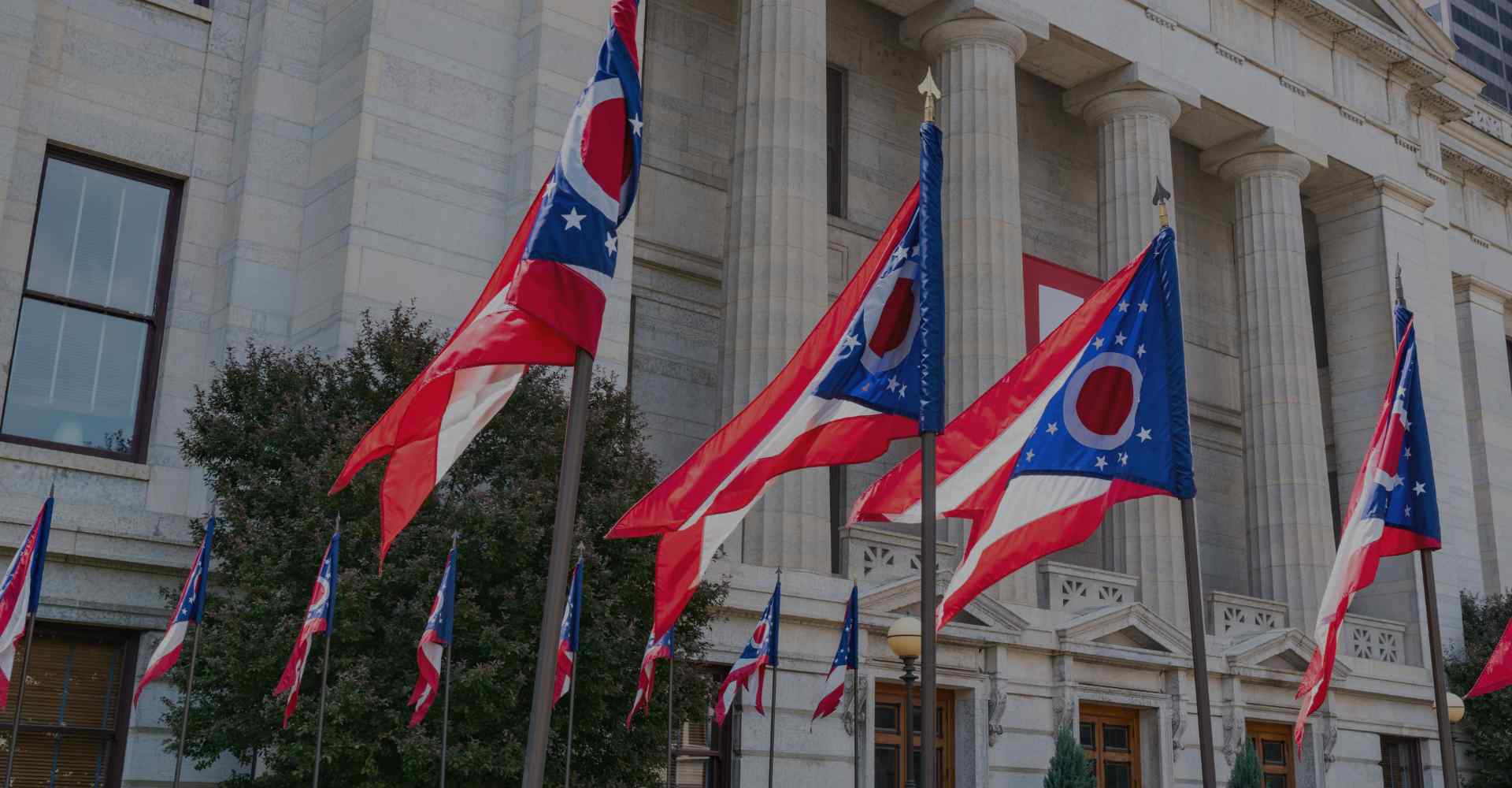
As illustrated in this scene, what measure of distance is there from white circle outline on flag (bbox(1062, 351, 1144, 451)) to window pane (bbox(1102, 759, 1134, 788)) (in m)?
17.1

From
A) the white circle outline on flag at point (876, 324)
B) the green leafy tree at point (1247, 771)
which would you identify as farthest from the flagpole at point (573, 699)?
the green leafy tree at point (1247, 771)

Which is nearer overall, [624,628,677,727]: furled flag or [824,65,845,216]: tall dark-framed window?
[624,628,677,727]: furled flag

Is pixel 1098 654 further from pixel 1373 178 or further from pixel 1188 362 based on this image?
pixel 1373 178

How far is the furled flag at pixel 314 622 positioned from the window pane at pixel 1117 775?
17.7 metres

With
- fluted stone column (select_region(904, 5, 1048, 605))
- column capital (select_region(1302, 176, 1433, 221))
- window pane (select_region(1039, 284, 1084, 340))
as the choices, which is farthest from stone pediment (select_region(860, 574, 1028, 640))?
column capital (select_region(1302, 176, 1433, 221))

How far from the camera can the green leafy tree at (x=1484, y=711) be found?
3244cm

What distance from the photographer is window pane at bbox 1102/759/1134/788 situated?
2747 cm

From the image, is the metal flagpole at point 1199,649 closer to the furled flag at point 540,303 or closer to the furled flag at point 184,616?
the furled flag at point 540,303

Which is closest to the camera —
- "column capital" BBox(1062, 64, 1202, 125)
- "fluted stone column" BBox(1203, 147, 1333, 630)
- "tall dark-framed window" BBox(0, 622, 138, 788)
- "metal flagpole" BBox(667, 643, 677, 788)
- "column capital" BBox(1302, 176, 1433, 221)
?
"metal flagpole" BBox(667, 643, 677, 788)

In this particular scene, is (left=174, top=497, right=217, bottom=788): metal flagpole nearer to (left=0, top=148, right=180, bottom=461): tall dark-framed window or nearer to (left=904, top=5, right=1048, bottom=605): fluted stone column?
(left=0, top=148, right=180, bottom=461): tall dark-framed window

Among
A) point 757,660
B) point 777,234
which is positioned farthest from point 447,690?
point 777,234

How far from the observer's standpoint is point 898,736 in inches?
989

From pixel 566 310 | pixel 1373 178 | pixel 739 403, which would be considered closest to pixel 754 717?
pixel 739 403

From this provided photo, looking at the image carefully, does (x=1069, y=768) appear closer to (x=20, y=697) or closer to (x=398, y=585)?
(x=398, y=585)
